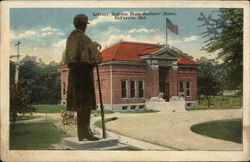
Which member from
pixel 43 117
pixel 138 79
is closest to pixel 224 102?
pixel 138 79

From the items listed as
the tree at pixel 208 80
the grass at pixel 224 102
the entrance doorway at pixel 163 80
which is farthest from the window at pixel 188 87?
the entrance doorway at pixel 163 80

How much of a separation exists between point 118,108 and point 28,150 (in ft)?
7.87

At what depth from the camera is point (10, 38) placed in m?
9.66

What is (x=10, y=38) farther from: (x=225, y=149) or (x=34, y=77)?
(x=225, y=149)

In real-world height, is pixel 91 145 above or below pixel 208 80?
below

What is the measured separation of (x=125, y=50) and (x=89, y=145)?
2.42 meters

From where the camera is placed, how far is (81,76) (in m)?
9.09

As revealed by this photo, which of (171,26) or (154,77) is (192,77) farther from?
(171,26)

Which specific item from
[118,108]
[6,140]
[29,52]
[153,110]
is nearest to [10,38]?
[29,52]

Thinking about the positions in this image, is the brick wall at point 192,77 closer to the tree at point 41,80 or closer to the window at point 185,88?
the window at point 185,88

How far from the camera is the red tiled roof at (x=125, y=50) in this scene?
9609 mm

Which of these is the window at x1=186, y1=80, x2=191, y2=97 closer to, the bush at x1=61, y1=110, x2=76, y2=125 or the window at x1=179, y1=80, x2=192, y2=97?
the window at x1=179, y1=80, x2=192, y2=97

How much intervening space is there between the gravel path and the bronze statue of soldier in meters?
0.76

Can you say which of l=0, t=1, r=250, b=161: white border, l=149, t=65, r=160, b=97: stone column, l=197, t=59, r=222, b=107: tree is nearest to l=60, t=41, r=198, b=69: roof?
l=197, t=59, r=222, b=107: tree
